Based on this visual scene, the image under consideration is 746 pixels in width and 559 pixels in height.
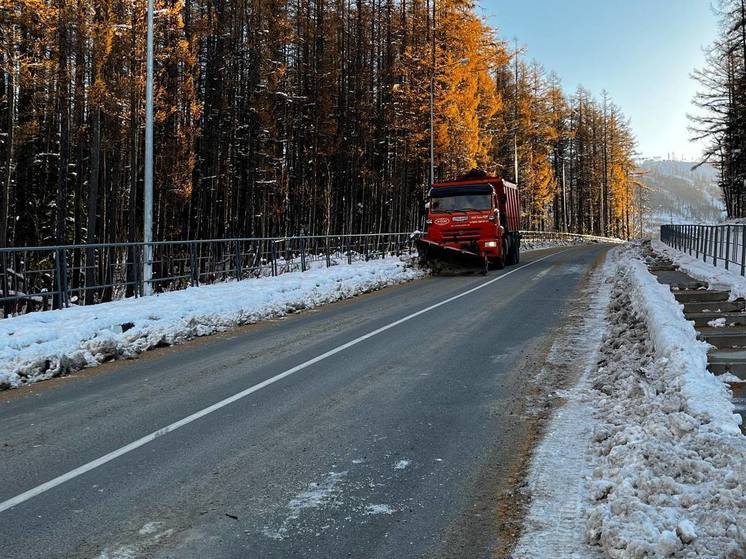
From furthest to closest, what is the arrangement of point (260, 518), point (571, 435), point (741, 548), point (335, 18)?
point (335, 18), point (571, 435), point (260, 518), point (741, 548)

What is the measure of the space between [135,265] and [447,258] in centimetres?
1250

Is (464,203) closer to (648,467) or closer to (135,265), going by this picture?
(135,265)

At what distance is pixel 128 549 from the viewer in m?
3.57

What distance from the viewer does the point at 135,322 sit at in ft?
36.0

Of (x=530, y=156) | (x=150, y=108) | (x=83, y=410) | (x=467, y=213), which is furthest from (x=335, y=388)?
(x=530, y=156)

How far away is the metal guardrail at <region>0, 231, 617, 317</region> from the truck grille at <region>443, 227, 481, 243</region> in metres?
2.54

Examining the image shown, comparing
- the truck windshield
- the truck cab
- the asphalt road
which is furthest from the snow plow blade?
the asphalt road

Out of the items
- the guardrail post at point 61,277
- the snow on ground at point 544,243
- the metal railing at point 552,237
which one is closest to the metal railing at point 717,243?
the guardrail post at point 61,277

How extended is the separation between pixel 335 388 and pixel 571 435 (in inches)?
115

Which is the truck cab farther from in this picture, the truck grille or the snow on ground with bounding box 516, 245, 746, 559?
the snow on ground with bounding box 516, 245, 746, 559

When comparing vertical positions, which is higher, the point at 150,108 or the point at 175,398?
the point at 150,108

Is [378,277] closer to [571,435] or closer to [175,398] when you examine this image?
[175,398]

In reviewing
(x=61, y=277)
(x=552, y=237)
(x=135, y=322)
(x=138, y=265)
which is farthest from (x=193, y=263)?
(x=552, y=237)

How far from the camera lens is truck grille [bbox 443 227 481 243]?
74.8 ft
